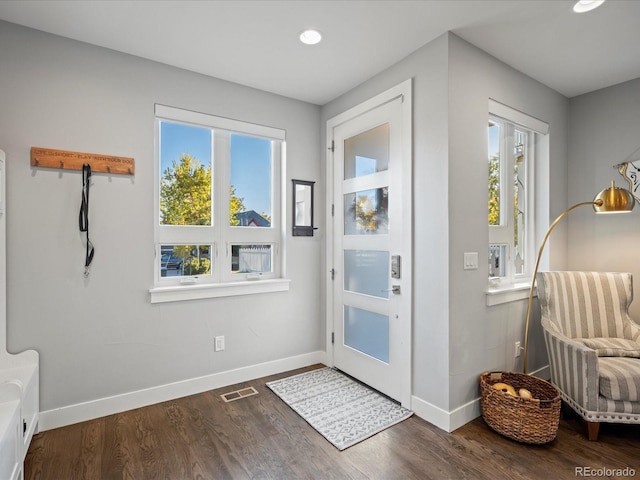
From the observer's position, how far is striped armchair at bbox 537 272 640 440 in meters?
2.10

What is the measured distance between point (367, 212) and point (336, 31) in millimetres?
1378

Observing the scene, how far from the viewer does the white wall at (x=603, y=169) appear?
117 inches

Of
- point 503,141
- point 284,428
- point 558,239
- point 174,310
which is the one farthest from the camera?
point 558,239

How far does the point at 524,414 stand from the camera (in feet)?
6.77

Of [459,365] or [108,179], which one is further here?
[108,179]

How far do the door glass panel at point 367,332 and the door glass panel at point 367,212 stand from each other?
0.72 m

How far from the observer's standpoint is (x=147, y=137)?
2600 millimetres

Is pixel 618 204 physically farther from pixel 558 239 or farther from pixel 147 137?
pixel 147 137

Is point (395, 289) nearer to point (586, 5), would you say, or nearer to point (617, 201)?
point (617, 201)

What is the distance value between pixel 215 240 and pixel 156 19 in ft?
5.36

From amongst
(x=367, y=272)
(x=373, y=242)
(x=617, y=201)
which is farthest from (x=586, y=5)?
(x=367, y=272)

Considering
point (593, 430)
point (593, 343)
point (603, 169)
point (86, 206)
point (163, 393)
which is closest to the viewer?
point (593, 430)

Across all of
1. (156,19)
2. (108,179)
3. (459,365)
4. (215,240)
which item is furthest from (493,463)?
(156,19)

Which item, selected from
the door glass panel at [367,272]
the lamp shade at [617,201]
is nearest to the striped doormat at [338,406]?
the door glass panel at [367,272]
